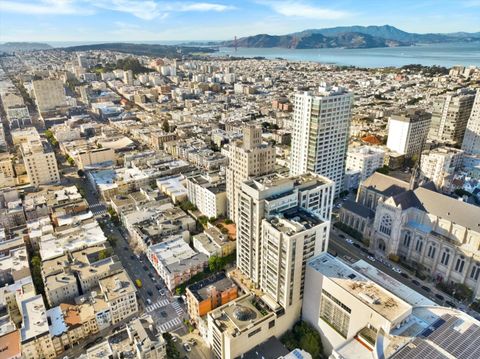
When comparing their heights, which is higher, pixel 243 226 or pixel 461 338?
pixel 243 226

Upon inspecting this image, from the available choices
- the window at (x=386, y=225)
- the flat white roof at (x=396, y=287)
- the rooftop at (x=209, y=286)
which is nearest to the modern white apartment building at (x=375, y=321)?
the flat white roof at (x=396, y=287)

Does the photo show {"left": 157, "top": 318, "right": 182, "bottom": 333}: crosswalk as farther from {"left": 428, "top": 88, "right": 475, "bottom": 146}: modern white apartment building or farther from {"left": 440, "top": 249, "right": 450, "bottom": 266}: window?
{"left": 428, "top": 88, "right": 475, "bottom": 146}: modern white apartment building

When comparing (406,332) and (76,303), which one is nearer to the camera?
(406,332)

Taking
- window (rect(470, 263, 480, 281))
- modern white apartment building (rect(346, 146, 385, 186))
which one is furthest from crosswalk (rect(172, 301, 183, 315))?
modern white apartment building (rect(346, 146, 385, 186))

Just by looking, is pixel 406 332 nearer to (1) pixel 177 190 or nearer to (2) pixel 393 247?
(2) pixel 393 247

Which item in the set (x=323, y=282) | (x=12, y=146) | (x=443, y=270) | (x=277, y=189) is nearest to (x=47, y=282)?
(x=277, y=189)

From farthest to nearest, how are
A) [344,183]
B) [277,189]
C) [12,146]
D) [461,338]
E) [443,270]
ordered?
1. [12,146]
2. [344,183]
3. [443,270]
4. [277,189]
5. [461,338]

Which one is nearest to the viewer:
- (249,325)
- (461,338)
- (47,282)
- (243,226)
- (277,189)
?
(461,338)
